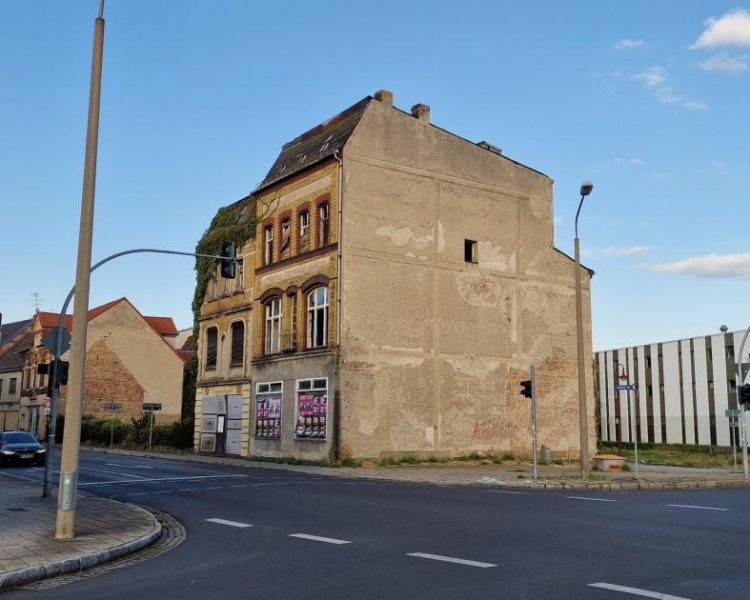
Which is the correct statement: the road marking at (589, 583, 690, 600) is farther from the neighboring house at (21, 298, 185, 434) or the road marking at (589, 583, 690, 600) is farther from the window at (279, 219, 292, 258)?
the neighboring house at (21, 298, 185, 434)

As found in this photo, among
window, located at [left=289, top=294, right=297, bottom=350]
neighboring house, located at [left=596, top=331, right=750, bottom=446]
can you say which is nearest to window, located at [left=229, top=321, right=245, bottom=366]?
window, located at [left=289, top=294, right=297, bottom=350]

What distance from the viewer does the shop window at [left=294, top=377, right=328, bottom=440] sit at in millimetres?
30891

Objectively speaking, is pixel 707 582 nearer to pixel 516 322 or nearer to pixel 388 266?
pixel 388 266

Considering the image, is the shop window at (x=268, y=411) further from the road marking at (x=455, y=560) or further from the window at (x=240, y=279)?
the road marking at (x=455, y=560)

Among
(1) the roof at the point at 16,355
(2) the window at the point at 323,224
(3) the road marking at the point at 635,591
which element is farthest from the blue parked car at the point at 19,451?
(1) the roof at the point at 16,355

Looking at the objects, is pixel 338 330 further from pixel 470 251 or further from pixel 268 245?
pixel 268 245

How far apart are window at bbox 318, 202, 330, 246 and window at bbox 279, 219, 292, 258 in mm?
2511

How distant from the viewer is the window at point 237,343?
38375mm

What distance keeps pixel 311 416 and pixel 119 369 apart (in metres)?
35.8

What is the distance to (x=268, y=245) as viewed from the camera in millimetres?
36969

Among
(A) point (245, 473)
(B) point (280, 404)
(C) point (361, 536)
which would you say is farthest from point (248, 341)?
(C) point (361, 536)

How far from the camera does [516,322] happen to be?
3547 centimetres

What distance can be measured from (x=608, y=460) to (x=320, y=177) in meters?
15.7

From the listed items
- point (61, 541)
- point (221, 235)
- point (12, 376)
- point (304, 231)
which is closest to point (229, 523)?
point (61, 541)
